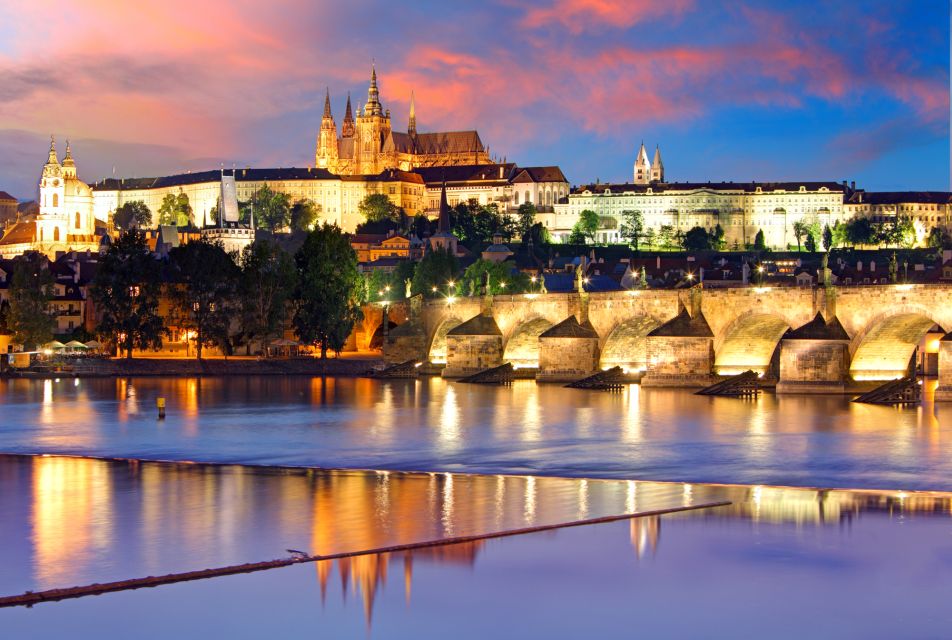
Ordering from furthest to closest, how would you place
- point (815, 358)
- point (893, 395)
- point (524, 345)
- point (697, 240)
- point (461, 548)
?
point (697, 240), point (524, 345), point (815, 358), point (893, 395), point (461, 548)

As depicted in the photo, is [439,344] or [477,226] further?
[477,226]

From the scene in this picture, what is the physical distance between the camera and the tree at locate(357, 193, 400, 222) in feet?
611

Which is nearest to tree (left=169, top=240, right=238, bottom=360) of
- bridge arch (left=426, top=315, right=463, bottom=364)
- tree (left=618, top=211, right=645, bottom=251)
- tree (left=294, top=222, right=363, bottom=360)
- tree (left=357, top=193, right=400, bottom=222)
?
tree (left=294, top=222, right=363, bottom=360)

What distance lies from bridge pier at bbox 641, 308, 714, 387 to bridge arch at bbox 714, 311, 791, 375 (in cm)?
60

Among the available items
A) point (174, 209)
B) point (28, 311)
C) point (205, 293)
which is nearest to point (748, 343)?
point (205, 293)

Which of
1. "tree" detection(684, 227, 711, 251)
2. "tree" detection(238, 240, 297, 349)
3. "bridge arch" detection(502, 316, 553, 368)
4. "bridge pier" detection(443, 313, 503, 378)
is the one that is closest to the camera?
"bridge arch" detection(502, 316, 553, 368)

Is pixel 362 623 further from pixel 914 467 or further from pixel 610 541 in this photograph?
pixel 914 467

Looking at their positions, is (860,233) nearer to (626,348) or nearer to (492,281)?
(492,281)

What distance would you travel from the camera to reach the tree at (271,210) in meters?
184

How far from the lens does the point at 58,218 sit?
15750 centimetres

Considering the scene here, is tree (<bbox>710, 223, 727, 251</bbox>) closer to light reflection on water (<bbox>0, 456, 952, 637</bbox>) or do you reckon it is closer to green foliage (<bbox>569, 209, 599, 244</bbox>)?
green foliage (<bbox>569, 209, 599, 244</bbox>)

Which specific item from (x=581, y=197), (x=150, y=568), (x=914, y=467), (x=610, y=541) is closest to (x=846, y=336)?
(x=914, y=467)

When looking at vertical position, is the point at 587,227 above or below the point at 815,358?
above

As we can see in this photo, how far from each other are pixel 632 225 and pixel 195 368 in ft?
415
